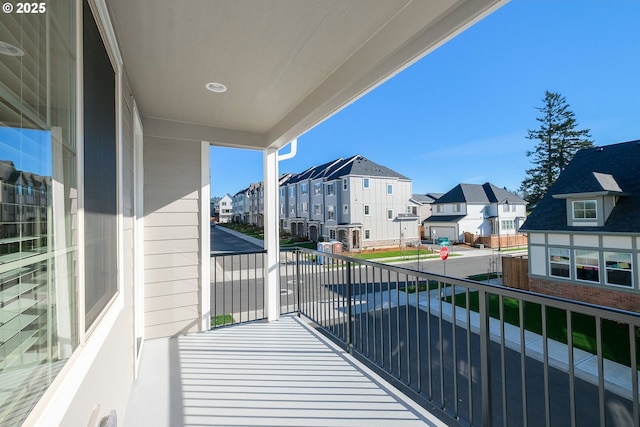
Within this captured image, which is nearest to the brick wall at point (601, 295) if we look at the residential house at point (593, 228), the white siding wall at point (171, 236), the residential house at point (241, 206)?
the residential house at point (593, 228)

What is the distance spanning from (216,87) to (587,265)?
6005mm

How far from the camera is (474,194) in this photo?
2017 cm

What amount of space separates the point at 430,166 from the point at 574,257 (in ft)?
56.0

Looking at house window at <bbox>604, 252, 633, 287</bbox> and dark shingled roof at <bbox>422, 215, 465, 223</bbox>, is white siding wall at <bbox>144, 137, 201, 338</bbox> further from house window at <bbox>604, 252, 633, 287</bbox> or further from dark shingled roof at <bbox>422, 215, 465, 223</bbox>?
dark shingled roof at <bbox>422, 215, 465, 223</bbox>

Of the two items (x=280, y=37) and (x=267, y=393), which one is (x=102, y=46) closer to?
(x=280, y=37)

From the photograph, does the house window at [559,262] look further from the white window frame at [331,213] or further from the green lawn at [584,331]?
the white window frame at [331,213]

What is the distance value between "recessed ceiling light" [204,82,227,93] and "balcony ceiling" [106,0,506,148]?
0.18 ft

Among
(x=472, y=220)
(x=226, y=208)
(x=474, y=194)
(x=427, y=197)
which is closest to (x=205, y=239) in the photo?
(x=472, y=220)

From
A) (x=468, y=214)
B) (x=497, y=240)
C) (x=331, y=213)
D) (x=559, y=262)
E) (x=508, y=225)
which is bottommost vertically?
(x=497, y=240)

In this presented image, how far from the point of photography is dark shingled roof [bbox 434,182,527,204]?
19.4m

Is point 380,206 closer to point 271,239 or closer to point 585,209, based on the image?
point 585,209

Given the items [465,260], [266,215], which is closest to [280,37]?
[266,215]

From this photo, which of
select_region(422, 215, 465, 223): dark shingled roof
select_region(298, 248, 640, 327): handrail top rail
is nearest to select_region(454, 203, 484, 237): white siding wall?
select_region(422, 215, 465, 223): dark shingled roof

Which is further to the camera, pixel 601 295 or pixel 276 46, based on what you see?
pixel 601 295
